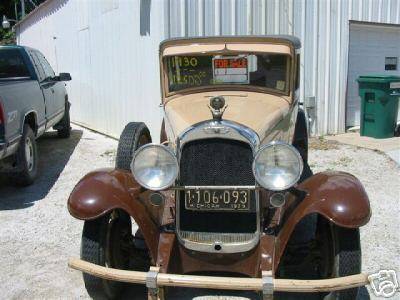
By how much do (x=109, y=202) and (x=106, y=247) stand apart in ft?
1.20

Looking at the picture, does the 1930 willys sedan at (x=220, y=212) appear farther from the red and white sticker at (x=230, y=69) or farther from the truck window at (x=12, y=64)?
the truck window at (x=12, y=64)

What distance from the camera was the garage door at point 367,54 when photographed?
1067cm

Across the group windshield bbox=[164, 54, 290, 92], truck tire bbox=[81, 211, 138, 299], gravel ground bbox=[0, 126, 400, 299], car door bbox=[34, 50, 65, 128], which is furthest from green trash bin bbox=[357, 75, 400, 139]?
truck tire bbox=[81, 211, 138, 299]

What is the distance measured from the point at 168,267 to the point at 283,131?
1566 mm

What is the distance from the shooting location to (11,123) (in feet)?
20.2

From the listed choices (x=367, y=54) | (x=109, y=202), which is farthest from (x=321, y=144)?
(x=109, y=202)

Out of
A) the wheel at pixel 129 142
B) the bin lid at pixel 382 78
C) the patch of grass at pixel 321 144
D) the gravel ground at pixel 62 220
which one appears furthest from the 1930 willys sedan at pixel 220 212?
the bin lid at pixel 382 78

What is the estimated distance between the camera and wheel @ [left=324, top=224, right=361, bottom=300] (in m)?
3.30

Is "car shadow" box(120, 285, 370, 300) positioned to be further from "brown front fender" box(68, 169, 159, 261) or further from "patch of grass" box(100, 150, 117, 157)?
"patch of grass" box(100, 150, 117, 157)

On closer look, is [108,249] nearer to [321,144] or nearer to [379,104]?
[321,144]

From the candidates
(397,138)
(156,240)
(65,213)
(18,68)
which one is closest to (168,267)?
(156,240)

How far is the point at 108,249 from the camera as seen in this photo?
366 cm

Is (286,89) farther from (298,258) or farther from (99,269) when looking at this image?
(99,269)

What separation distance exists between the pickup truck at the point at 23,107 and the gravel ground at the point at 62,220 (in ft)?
1.26
